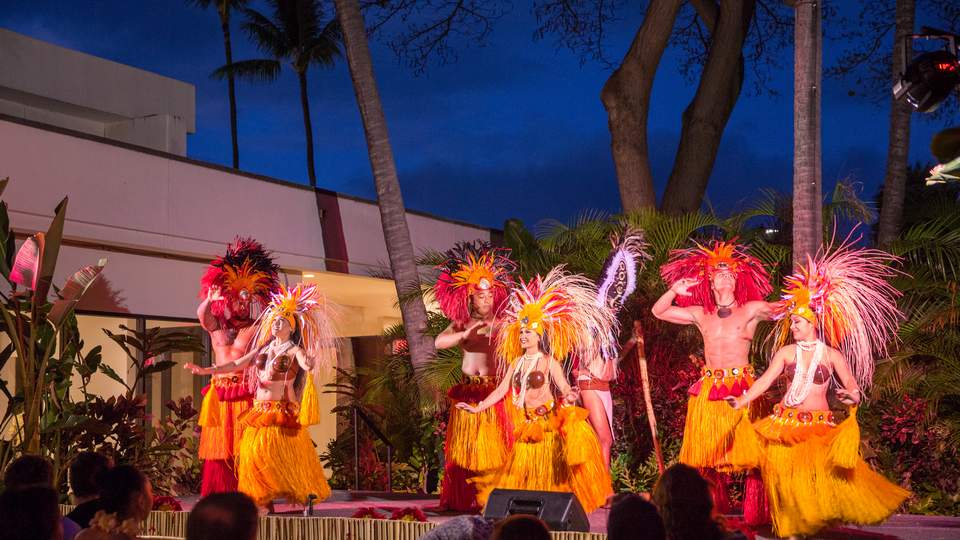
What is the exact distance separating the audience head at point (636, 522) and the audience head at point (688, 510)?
25 cm

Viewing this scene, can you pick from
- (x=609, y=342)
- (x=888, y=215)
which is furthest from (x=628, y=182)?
(x=609, y=342)

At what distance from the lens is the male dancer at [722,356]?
6434mm

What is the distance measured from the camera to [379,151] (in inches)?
388

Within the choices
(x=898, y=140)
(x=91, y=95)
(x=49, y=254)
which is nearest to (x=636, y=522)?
(x=49, y=254)

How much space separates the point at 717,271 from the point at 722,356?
51 cm

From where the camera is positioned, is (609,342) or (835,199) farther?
(835,199)

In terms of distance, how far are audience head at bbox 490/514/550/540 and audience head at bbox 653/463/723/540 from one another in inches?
21.7

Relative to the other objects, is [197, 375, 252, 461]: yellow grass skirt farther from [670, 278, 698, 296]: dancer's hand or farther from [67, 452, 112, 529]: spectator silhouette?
[67, 452, 112, 529]: spectator silhouette

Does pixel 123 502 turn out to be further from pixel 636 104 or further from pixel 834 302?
pixel 636 104

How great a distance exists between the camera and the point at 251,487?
272 inches

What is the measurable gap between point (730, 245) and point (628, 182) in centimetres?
455

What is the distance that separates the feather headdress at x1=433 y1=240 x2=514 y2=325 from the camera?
7285 mm

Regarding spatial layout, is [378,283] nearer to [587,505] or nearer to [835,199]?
[835,199]

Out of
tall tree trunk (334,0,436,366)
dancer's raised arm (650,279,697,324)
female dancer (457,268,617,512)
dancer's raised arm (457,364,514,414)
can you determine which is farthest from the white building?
dancer's raised arm (650,279,697,324)
